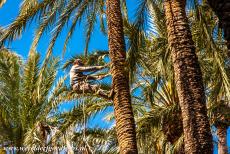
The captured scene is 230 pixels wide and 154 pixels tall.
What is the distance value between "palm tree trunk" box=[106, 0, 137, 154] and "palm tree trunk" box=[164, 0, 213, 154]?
5.94 ft

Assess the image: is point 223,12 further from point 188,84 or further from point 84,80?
point 84,80

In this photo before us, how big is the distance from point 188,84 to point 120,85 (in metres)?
2.28

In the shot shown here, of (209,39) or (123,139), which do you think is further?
(209,39)

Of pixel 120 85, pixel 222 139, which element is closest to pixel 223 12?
pixel 120 85

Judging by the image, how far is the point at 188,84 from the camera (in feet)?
27.6

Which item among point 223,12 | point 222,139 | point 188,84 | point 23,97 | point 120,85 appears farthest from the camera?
point 222,139

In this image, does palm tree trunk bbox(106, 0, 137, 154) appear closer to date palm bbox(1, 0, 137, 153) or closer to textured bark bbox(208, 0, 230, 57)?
date palm bbox(1, 0, 137, 153)

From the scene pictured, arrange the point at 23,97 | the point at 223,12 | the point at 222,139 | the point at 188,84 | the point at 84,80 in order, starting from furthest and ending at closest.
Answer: the point at 222,139 < the point at 23,97 < the point at 84,80 < the point at 188,84 < the point at 223,12

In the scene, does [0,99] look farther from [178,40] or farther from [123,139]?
[178,40]

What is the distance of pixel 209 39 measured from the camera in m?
10.8

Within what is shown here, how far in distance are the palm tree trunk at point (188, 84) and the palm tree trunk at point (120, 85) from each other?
1809mm

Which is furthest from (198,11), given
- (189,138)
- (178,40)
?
(189,138)

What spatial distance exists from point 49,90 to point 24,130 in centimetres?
155

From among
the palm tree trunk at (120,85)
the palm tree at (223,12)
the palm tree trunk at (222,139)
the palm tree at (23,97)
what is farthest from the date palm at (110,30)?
the palm tree trunk at (222,139)
